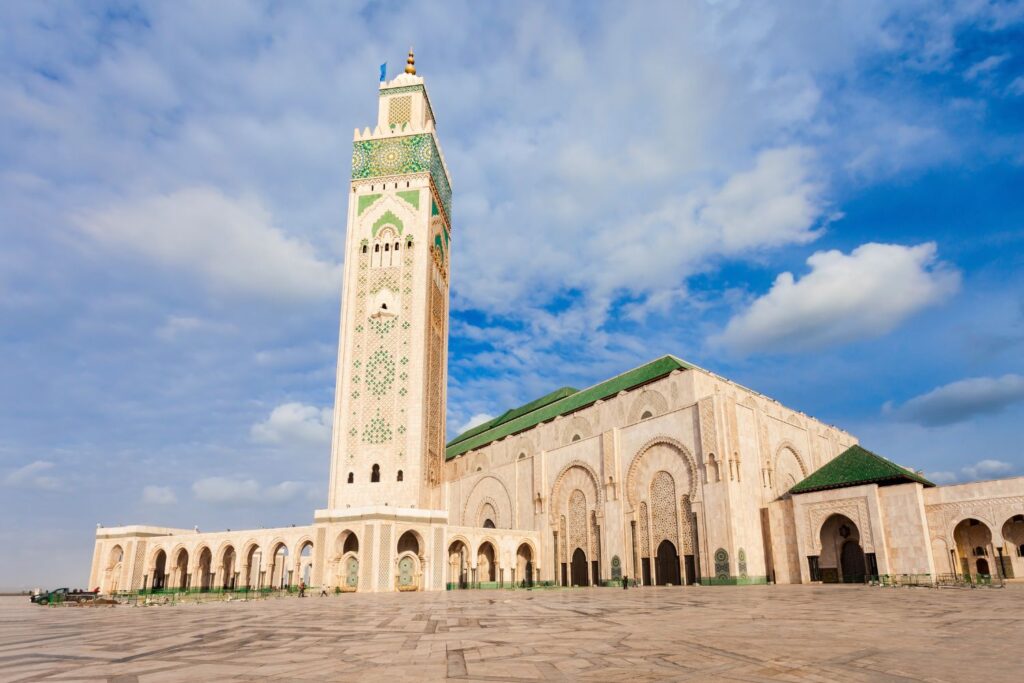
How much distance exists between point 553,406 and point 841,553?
16.4 meters

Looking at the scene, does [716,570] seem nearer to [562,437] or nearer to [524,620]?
[562,437]

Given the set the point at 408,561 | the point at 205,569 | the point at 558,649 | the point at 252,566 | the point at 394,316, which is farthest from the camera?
the point at 205,569

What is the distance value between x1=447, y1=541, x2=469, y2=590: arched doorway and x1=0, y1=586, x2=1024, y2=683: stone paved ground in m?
23.0

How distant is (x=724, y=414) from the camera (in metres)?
24.0

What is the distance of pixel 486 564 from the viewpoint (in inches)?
1297

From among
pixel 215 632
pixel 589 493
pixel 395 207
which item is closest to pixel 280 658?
pixel 215 632

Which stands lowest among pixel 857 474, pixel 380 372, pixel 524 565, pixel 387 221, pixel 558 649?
pixel 524 565

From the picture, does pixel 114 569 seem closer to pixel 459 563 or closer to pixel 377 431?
pixel 377 431

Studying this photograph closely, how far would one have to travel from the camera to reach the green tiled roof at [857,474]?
22141 mm

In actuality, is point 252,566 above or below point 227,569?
above

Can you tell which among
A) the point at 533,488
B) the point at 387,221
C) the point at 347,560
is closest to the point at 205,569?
the point at 347,560

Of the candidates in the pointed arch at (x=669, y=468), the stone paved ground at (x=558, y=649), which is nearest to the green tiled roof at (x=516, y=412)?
the pointed arch at (x=669, y=468)

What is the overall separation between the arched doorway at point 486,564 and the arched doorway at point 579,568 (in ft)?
12.7

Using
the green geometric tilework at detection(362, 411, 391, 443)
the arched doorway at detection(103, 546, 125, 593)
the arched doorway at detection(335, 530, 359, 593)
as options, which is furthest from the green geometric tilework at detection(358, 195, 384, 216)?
the arched doorway at detection(103, 546, 125, 593)
